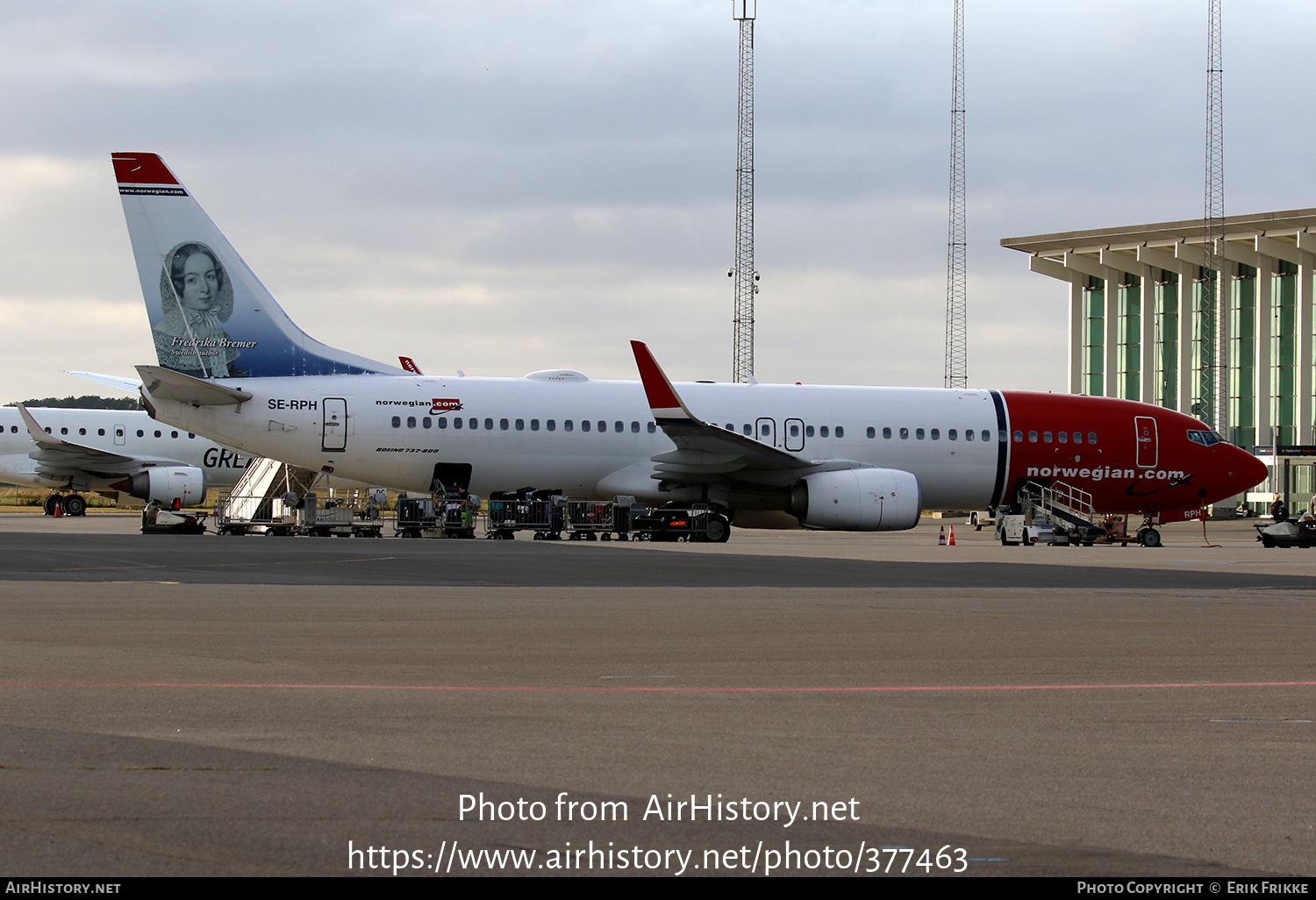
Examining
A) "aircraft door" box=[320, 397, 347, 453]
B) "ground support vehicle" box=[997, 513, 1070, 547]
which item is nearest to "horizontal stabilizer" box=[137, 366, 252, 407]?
"aircraft door" box=[320, 397, 347, 453]

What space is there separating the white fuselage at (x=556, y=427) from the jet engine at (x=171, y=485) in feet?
38.3

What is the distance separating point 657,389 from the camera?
27.2 metres

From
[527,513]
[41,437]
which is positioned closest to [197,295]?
[527,513]

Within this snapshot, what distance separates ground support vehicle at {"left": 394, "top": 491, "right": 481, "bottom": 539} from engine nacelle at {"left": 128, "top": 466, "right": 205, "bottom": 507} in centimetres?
1270

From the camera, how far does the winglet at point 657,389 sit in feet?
87.2

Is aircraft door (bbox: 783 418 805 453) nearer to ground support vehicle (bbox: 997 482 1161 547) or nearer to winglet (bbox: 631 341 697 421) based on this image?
winglet (bbox: 631 341 697 421)

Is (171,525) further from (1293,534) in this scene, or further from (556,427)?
(1293,534)

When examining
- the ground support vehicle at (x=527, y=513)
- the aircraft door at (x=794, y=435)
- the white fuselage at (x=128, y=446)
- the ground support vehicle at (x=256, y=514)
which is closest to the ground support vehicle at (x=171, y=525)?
the ground support vehicle at (x=256, y=514)

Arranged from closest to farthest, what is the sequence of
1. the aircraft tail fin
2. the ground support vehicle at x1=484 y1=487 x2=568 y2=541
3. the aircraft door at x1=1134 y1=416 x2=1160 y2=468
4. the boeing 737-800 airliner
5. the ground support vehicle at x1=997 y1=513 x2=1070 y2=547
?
the aircraft tail fin
the boeing 737-800 airliner
the ground support vehicle at x1=484 y1=487 x2=568 y2=541
the ground support vehicle at x1=997 y1=513 x2=1070 y2=547
the aircraft door at x1=1134 y1=416 x2=1160 y2=468

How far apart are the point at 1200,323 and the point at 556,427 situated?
54742 mm

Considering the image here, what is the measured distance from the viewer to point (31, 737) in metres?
6.16

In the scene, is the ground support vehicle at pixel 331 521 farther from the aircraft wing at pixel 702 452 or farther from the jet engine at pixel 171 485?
the jet engine at pixel 171 485

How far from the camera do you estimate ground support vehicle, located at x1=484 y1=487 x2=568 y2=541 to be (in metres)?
28.2

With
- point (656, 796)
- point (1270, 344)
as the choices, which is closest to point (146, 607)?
point (656, 796)
